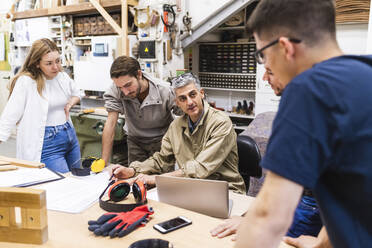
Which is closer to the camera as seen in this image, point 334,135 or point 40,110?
point 334,135

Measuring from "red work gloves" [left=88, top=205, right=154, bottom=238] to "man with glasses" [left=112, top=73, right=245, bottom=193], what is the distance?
0.50 m

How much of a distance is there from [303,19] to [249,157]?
4.52 ft

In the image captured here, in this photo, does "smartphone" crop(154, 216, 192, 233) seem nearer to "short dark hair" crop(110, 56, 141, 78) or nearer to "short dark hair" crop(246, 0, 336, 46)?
"short dark hair" crop(246, 0, 336, 46)

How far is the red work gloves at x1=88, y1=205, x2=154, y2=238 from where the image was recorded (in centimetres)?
125

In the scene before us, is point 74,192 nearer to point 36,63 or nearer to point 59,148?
point 59,148

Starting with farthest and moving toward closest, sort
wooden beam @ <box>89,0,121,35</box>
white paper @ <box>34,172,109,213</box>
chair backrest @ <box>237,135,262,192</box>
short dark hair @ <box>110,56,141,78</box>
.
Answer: wooden beam @ <box>89,0,121,35</box> < short dark hair @ <box>110,56,141,78</box> < chair backrest @ <box>237,135,262,192</box> < white paper @ <box>34,172,109,213</box>

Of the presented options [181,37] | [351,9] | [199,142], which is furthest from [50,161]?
[351,9]

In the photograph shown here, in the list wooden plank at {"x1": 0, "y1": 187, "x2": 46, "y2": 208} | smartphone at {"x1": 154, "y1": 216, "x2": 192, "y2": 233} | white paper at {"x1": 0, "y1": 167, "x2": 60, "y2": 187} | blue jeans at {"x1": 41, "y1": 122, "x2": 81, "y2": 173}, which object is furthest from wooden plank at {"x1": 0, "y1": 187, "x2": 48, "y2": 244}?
blue jeans at {"x1": 41, "y1": 122, "x2": 81, "y2": 173}

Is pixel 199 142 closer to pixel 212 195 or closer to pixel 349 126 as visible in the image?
pixel 212 195

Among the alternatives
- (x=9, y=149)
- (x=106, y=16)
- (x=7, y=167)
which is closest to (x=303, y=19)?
(x=7, y=167)

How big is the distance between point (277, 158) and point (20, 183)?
156 centimetres

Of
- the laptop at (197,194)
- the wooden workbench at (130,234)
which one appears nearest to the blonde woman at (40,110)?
the wooden workbench at (130,234)

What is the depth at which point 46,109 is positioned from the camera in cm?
257

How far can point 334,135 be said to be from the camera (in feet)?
2.10
